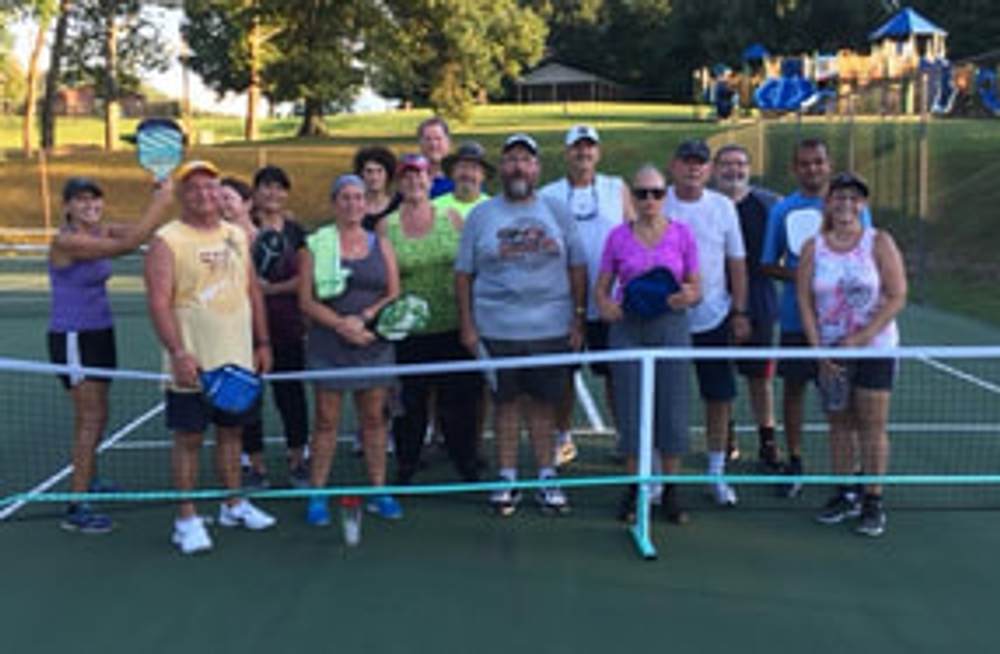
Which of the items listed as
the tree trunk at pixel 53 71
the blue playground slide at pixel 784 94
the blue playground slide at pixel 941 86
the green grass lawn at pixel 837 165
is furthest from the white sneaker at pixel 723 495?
the tree trunk at pixel 53 71

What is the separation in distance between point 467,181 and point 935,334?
25.4 feet

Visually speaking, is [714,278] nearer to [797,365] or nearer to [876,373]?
[797,365]

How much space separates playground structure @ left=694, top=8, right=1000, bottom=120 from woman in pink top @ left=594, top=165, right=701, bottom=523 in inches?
425

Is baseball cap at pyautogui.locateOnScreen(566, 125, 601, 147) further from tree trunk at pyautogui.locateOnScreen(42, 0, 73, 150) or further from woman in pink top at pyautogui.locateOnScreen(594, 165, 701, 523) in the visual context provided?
tree trunk at pyautogui.locateOnScreen(42, 0, 73, 150)

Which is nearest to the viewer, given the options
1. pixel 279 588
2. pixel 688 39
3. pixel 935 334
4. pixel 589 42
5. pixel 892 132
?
pixel 279 588

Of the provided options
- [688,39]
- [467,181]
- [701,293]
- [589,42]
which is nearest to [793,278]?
[701,293]

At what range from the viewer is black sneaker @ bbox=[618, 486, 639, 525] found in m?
5.54

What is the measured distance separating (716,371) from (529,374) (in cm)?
112

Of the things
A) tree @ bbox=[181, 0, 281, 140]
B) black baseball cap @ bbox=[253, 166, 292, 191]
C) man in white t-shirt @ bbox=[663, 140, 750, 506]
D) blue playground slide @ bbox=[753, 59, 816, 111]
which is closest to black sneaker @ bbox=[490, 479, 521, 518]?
man in white t-shirt @ bbox=[663, 140, 750, 506]

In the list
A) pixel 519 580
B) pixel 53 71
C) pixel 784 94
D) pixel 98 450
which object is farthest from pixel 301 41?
pixel 519 580

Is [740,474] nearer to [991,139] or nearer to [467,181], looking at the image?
[467,181]

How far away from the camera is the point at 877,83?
1762 cm

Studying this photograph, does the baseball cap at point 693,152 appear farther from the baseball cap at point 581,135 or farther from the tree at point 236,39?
the tree at point 236,39

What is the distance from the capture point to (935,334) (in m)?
11.8
